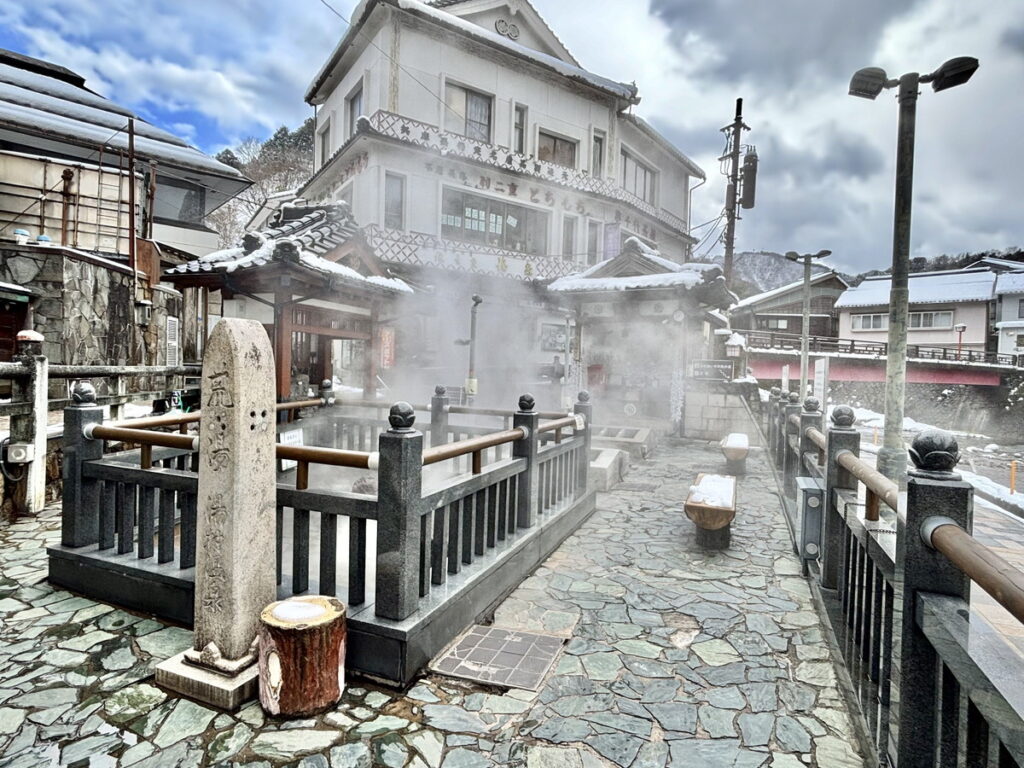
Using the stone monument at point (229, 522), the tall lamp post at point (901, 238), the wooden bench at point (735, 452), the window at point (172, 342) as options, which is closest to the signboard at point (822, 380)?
the wooden bench at point (735, 452)

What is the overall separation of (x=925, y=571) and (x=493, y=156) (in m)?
23.6

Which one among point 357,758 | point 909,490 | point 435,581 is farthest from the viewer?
point 435,581

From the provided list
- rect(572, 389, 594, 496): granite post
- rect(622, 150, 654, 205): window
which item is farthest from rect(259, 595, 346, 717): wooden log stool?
rect(622, 150, 654, 205): window

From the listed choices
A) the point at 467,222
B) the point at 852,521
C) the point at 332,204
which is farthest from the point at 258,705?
the point at 467,222

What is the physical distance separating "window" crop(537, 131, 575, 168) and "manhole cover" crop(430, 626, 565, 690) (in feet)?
80.8

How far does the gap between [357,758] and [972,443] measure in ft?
133

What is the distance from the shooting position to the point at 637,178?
3120 centimetres

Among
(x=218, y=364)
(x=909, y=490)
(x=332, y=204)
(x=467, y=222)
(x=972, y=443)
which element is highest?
(x=467, y=222)

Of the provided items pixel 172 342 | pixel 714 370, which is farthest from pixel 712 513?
pixel 172 342

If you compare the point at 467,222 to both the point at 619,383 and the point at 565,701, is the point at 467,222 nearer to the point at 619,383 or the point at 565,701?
the point at 619,383

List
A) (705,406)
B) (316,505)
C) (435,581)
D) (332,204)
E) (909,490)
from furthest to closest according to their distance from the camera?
1. (705,406)
2. (332,204)
3. (435,581)
4. (316,505)
5. (909,490)

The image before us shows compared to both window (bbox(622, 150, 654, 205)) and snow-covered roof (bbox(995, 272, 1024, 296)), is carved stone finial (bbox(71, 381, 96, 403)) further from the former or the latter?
snow-covered roof (bbox(995, 272, 1024, 296))

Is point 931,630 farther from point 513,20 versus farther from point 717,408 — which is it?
point 513,20

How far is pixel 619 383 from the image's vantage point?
738 inches
